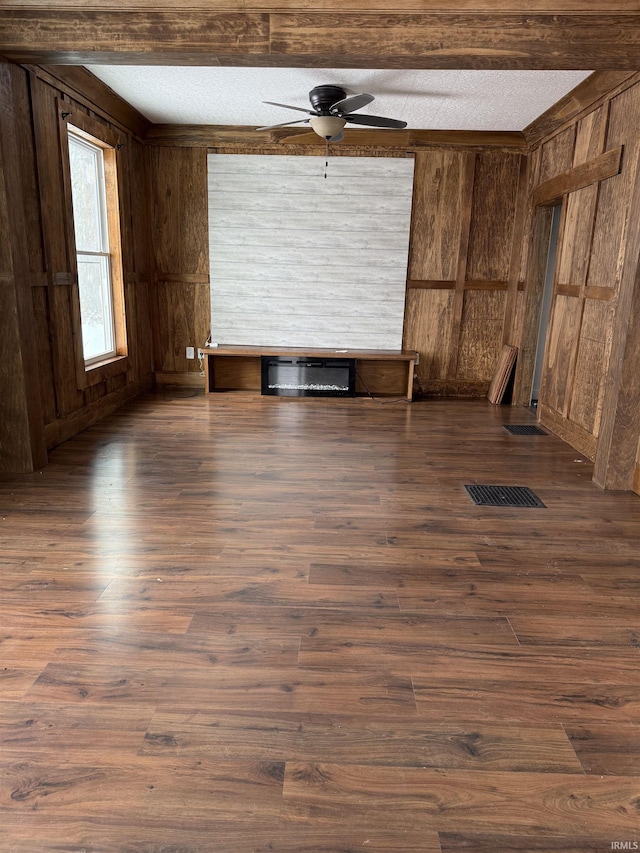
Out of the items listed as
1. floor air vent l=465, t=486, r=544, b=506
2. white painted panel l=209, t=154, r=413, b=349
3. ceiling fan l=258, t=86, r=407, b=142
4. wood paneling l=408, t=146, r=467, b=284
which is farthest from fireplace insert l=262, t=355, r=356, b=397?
floor air vent l=465, t=486, r=544, b=506

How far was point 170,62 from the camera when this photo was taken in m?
3.19

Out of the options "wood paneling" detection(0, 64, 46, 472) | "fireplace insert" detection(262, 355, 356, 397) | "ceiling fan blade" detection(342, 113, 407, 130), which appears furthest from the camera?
"fireplace insert" detection(262, 355, 356, 397)

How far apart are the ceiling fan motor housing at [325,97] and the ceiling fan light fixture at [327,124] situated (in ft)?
0.18

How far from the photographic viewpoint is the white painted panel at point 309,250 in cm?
618

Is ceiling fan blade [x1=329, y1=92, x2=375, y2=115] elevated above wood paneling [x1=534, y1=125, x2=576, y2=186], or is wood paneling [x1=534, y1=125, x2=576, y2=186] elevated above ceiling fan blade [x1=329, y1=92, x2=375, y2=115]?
ceiling fan blade [x1=329, y1=92, x2=375, y2=115]

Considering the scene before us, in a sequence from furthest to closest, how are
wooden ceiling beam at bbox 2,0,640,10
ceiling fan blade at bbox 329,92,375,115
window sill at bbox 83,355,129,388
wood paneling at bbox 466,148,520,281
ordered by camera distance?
1. wood paneling at bbox 466,148,520,281
2. window sill at bbox 83,355,129,388
3. ceiling fan blade at bbox 329,92,375,115
4. wooden ceiling beam at bbox 2,0,640,10

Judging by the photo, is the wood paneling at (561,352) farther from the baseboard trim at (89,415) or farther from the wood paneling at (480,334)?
the baseboard trim at (89,415)

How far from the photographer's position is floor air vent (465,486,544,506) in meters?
3.52

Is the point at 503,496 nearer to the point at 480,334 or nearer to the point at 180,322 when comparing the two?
the point at 480,334

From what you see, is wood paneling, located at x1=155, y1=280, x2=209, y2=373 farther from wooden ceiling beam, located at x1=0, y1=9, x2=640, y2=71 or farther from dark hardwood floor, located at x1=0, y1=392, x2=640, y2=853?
wooden ceiling beam, located at x1=0, y1=9, x2=640, y2=71

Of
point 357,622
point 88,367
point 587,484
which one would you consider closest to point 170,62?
point 88,367

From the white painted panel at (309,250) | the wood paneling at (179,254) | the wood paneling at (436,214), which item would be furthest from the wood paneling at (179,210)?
the wood paneling at (436,214)

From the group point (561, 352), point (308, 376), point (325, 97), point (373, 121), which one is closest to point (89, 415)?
point (308, 376)

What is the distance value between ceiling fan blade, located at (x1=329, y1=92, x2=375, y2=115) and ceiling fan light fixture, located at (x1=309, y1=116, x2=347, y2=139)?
0.24 feet
